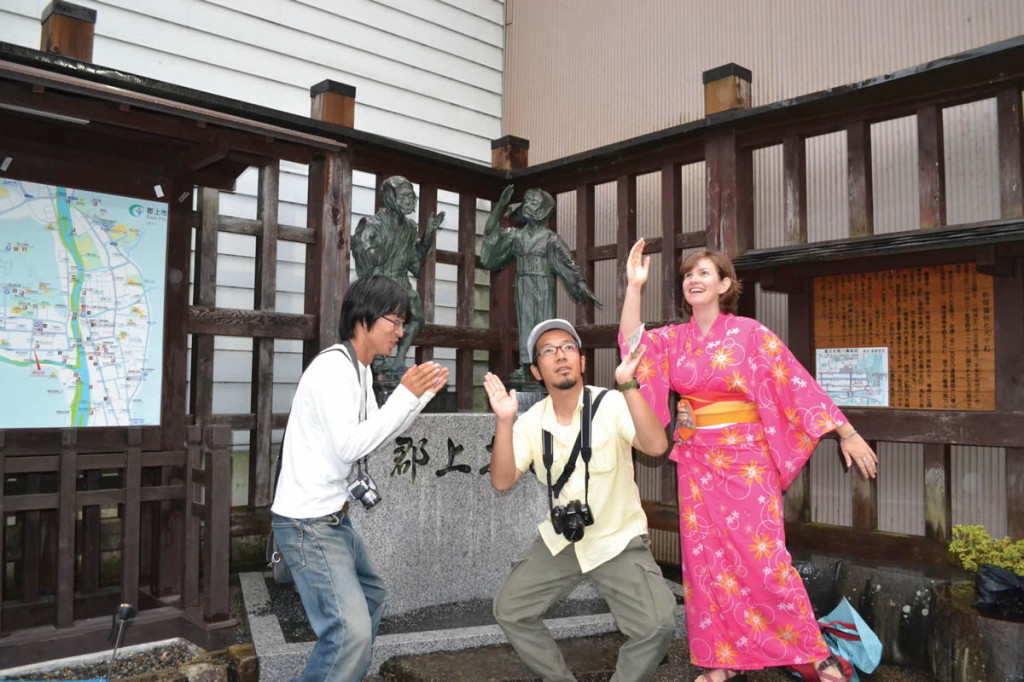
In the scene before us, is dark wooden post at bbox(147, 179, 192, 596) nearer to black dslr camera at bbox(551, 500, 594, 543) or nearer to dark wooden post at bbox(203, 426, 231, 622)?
dark wooden post at bbox(203, 426, 231, 622)

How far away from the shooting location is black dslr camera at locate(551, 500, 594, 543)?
132 inches

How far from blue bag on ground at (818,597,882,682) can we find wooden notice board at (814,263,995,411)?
1733 mm

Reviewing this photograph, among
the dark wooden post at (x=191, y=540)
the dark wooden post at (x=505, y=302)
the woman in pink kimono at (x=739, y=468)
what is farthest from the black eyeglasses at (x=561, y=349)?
the dark wooden post at (x=505, y=302)

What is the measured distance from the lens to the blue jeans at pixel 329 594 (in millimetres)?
2914

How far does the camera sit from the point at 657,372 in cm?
430

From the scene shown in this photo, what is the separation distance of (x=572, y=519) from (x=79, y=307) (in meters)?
3.33

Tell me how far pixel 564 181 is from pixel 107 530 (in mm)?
5460

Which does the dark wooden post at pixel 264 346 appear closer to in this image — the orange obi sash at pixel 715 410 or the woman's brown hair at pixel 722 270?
the woman's brown hair at pixel 722 270

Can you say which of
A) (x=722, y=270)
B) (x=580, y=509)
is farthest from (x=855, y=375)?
(x=580, y=509)

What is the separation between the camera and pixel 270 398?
6.51 metres

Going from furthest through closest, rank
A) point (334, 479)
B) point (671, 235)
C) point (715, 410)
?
point (671, 235), point (715, 410), point (334, 479)

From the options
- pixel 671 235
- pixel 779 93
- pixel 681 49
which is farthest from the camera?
pixel 681 49

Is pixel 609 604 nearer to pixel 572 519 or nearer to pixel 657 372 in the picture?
pixel 572 519

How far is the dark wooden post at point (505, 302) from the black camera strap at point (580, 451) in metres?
4.38
